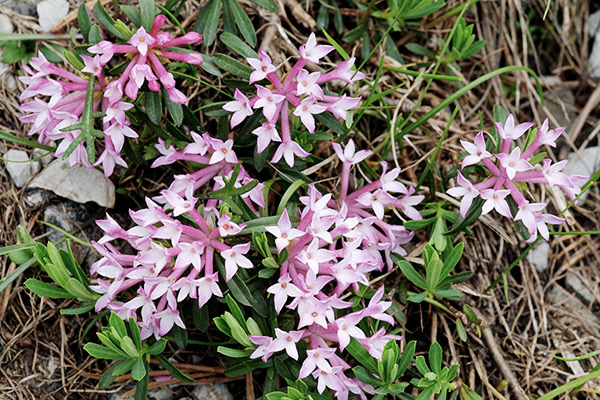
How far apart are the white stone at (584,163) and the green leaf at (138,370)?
280 cm

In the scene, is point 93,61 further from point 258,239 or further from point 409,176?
point 409,176

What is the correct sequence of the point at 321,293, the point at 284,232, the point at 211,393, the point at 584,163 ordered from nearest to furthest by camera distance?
the point at 284,232 < the point at 321,293 < the point at 211,393 < the point at 584,163

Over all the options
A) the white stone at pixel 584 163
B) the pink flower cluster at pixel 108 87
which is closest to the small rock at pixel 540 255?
the white stone at pixel 584 163

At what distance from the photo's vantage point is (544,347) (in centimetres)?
322

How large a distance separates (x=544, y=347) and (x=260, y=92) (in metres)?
2.15

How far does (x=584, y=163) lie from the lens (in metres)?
3.66

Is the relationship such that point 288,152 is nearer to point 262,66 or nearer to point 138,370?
point 262,66

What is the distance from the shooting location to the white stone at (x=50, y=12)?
3.24 meters

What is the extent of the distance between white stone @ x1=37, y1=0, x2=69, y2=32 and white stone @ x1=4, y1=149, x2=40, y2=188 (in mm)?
740

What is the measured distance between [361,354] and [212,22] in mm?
1766

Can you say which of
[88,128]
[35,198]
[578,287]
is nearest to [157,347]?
[88,128]

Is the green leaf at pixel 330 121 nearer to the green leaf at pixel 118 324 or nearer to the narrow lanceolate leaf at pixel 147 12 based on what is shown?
the narrow lanceolate leaf at pixel 147 12

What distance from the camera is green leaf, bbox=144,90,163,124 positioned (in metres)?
2.62

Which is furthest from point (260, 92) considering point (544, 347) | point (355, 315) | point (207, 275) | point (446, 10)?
point (544, 347)
